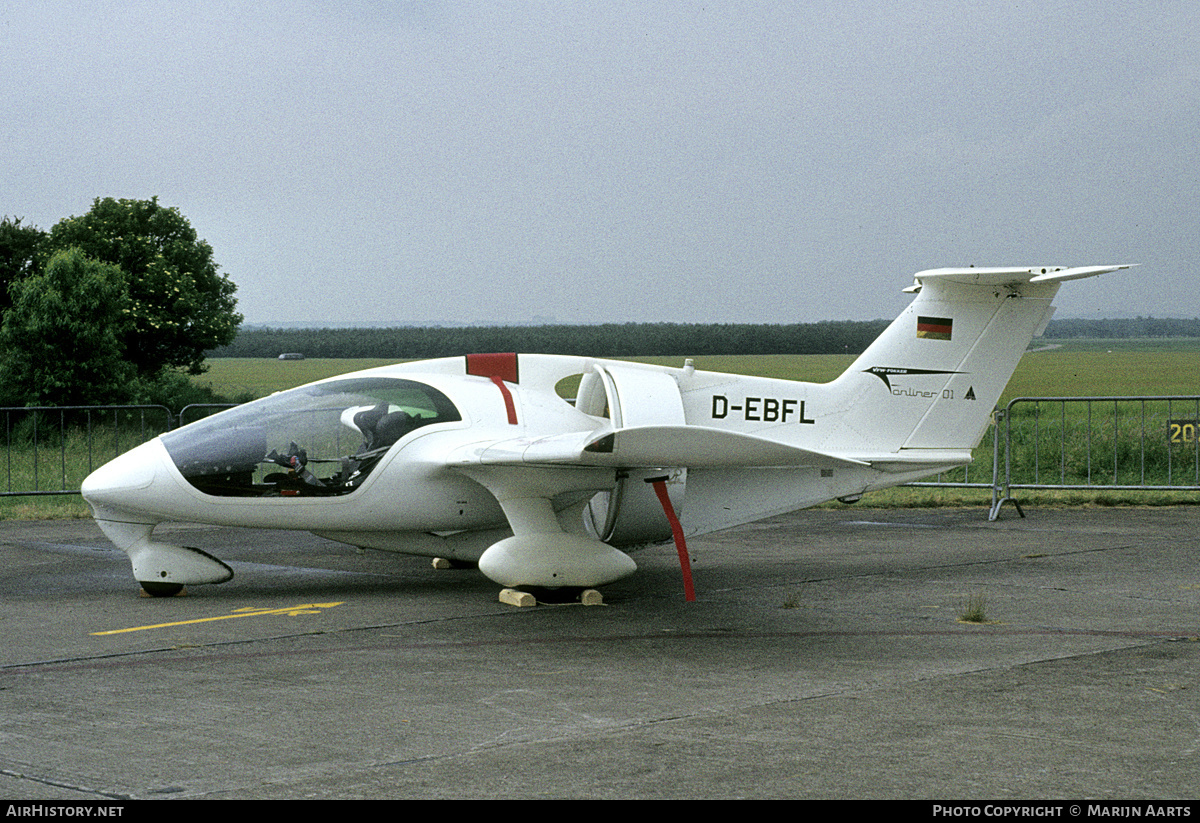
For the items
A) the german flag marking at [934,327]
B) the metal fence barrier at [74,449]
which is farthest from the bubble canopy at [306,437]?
the metal fence barrier at [74,449]

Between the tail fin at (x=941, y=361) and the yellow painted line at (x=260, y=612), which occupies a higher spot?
the tail fin at (x=941, y=361)

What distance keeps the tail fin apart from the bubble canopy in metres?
3.79

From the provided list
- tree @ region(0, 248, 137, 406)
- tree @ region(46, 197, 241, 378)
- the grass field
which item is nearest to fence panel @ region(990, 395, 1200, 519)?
the grass field

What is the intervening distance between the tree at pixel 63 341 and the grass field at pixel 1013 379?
5.29 meters

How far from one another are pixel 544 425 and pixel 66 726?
5102 millimetres

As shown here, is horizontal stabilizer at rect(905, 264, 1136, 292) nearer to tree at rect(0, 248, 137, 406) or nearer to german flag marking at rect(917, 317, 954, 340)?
german flag marking at rect(917, 317, 954, 340)

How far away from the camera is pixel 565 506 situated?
1020 centimetres

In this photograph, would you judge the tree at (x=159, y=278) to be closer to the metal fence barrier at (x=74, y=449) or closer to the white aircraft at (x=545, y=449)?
the metal fence barrier at (x=74, y=449)

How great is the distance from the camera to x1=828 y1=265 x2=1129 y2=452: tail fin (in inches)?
443

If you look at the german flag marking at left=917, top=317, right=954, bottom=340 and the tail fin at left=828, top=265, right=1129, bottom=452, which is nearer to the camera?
the tail fin at left=828, top=265, right=1129, bottom=452

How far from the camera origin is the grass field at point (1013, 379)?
58.1ft

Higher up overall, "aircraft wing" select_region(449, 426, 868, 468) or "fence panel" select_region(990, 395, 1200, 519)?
"aircraft wing" select_region(449, 426, 868, 468)

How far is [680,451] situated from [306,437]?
3439 mm
